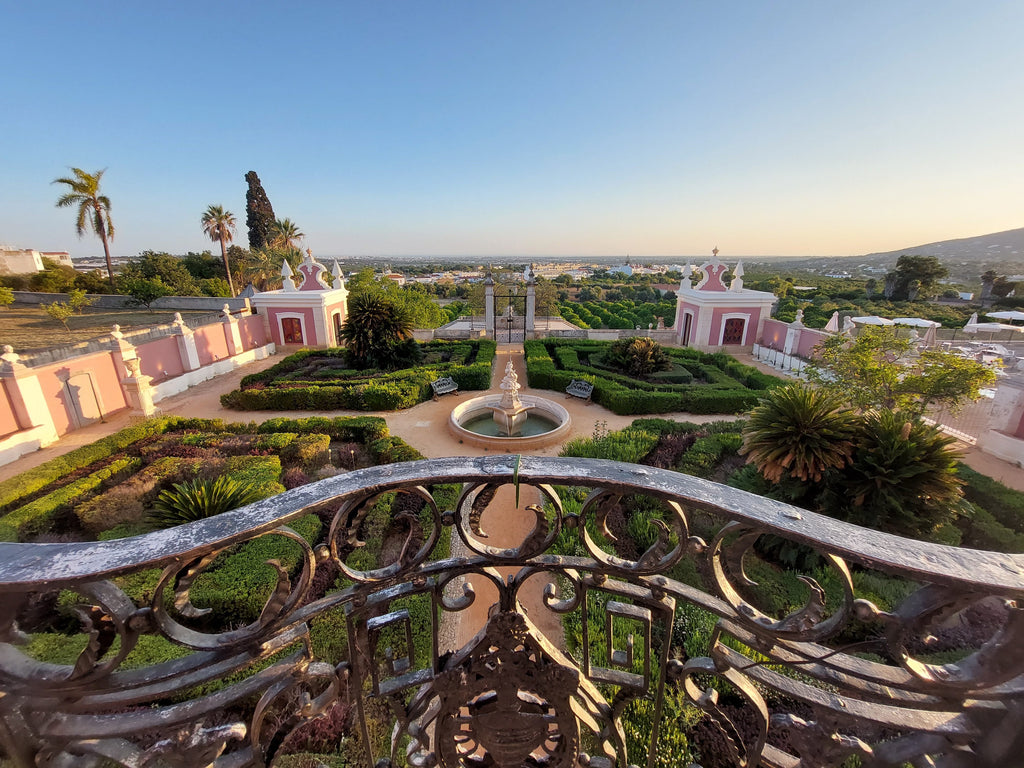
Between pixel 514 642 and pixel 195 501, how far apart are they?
642 cm

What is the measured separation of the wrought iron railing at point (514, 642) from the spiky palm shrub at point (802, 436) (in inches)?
214

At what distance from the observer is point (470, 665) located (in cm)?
159

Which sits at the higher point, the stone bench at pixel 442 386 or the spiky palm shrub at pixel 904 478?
the spiky palm shrub at pixel 904 478

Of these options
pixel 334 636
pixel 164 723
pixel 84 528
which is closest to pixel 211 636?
pixel 164 723

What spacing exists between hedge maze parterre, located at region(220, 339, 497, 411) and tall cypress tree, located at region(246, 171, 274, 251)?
24890 millimetres

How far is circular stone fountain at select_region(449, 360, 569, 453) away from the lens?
33.1 ft

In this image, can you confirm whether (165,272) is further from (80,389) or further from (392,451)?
(392,451)

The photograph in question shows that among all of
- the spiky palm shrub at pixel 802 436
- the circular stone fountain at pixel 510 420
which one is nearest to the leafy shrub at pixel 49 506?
the circular stone fountain at pixel 510 420

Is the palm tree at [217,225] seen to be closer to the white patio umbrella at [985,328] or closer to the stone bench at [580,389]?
the stone bench at [580,389]

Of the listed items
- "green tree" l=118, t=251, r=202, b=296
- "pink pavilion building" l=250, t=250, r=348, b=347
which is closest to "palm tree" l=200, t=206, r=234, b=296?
"green tree" l=118, t=251, r=202, b=296

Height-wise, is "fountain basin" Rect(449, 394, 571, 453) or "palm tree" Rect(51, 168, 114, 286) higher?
"palm tree" Rect(51, 168, 114, 286)

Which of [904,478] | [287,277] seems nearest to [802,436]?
[904,478]

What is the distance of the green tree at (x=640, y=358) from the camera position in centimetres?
1438

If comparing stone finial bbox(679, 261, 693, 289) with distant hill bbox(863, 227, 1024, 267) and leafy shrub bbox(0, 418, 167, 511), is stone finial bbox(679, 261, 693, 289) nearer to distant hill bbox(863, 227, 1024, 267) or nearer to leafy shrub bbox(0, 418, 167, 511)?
leafy shrub bbox(0, 418, 167, 511)
